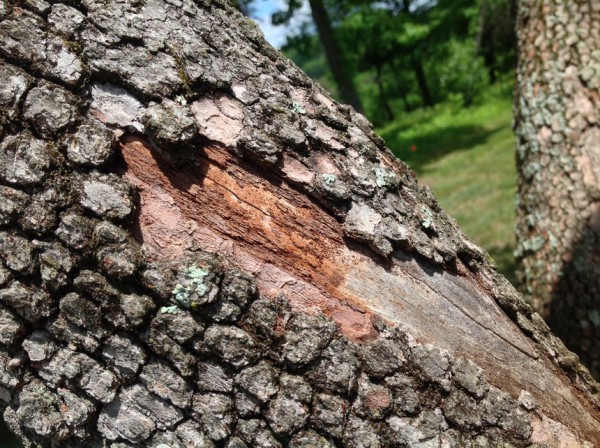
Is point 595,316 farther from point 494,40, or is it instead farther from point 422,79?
point 422,79

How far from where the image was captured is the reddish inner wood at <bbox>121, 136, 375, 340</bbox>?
1514mm

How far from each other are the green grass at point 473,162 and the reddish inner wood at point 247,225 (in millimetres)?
5320

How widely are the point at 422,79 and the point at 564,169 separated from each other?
27856 millimetres

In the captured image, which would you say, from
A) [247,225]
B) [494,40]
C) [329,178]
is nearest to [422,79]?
[494,40]

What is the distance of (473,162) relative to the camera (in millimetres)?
13688

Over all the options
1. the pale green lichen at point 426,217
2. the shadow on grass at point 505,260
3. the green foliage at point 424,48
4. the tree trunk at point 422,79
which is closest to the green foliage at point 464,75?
the green foliage at point 424,48

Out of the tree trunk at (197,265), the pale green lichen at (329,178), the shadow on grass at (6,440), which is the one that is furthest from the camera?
the shadow on grass at (6,440)

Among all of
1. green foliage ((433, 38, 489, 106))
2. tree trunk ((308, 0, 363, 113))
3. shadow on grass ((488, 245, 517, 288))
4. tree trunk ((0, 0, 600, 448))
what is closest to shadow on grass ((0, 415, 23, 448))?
tree trunk ((0, 0, 600, 448))

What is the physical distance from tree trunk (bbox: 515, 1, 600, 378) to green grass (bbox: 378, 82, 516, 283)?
3.21 m

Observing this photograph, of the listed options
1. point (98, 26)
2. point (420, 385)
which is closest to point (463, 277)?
point (420, 385)

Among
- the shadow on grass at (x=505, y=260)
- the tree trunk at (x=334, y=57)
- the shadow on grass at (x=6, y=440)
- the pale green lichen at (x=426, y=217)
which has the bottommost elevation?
the shadow on grass at (x=6, y=440)

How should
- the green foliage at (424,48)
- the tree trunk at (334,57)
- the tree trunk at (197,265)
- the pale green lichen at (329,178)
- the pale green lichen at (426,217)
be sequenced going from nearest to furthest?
the tree trunk at (197,265)
the pale green lichen at (329,178)
the pale green lichen at (426,217)
the tree trunk at (334,57)
the green foliage at (424,48)

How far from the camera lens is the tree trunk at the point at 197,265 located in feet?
4.80

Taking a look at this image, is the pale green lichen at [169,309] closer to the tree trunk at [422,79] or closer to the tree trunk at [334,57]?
the tree trunk at [334,57]
